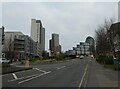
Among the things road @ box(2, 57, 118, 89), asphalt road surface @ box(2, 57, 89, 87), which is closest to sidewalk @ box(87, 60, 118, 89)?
road @ box(2, 57, 118, 89)

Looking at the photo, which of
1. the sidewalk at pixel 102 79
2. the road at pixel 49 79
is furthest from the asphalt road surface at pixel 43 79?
the sidewalk at pixel 102 79

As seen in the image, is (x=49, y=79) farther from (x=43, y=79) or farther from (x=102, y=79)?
(x=102, y=79)

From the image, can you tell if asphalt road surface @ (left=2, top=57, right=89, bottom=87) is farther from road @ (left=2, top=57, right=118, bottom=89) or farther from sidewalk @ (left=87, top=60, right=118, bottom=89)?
sidewalk @ (left=87, top=60, right=118, bottom=89)

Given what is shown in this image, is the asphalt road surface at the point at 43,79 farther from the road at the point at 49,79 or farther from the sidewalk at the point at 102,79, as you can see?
the sidewalk at the point at 102,79

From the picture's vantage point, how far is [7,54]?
10500 centimetres

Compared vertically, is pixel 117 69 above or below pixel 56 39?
below

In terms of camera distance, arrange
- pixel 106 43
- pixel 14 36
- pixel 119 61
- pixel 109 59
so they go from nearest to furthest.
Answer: pixel 119 61
pixel 109 59
pixel 106 43
pixel 14 36

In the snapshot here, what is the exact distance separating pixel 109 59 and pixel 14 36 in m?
121

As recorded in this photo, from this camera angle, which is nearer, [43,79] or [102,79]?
[43,79]

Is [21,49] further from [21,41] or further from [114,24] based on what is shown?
[114,24]

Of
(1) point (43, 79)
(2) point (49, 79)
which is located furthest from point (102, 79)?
(1) point (43, 79)

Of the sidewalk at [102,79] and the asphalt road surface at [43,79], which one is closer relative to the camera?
the asphalt road surface at [43,79]

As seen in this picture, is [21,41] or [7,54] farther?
[21,41]

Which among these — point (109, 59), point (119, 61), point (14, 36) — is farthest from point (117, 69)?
point (14, 36)
